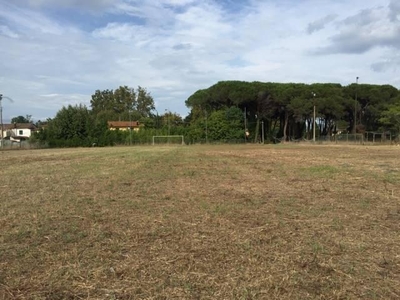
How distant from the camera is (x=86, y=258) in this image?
4051mm

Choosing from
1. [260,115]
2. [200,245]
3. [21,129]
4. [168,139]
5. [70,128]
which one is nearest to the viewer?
[200,245]

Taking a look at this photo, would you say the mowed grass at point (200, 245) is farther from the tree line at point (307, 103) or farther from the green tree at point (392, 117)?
the tree line at point (307, 103)

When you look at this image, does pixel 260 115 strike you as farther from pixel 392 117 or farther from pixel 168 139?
pixel 392 117

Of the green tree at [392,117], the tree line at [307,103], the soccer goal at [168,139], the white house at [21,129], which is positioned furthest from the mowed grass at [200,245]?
the white house at [21,129]

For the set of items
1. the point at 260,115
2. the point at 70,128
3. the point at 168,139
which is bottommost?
the point at 168,139

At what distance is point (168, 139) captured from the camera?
7288 cm

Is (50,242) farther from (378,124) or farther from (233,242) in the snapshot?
(378,124)

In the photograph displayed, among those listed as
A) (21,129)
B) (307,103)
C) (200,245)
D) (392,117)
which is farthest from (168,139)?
(200,245)

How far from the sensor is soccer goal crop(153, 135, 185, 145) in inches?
2846

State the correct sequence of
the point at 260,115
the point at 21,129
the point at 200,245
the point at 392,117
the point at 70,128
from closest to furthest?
1. the point at 200,245
2. the point at 70,128
3. the point at 392,117
4. the point at 260,115
5. the point at 21,129

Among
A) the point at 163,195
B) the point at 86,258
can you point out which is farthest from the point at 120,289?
the point at 163,195

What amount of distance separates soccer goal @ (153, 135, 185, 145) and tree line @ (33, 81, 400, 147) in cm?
128

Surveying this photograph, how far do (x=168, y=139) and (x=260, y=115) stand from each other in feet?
60.4

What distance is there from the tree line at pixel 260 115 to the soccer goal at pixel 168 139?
50.5 inches
